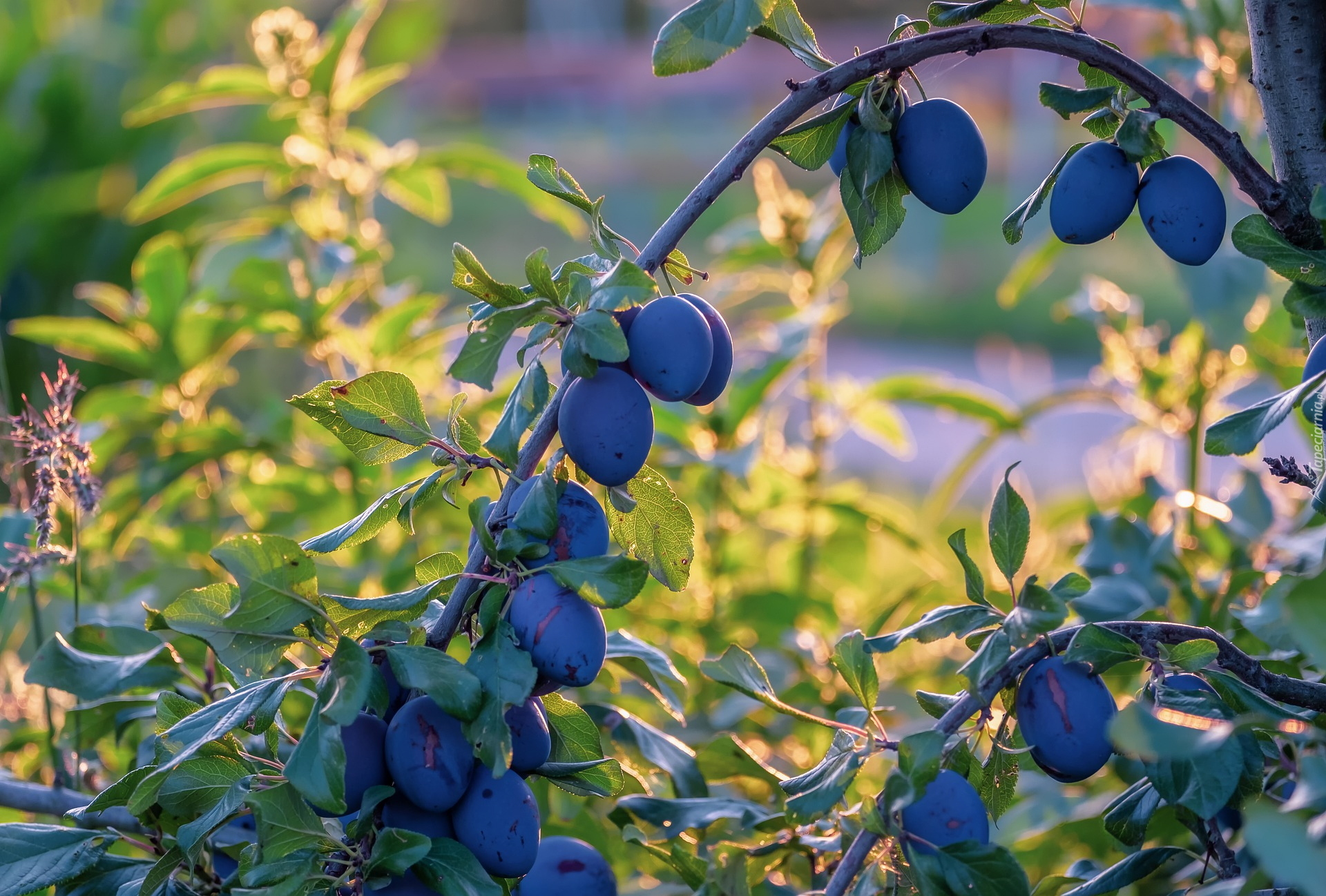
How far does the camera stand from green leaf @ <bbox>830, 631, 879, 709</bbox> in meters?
0.60

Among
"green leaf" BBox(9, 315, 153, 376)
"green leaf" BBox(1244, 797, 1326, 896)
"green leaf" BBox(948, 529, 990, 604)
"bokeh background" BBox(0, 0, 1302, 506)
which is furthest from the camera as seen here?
"bokeh background" BBox(0, 0, 1302, 506)

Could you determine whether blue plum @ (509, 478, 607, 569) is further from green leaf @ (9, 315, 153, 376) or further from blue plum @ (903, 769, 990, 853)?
green leaf @ (9, 315, 153, 376)

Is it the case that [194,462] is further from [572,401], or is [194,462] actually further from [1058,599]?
[1058,599]

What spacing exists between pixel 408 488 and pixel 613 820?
0.26m

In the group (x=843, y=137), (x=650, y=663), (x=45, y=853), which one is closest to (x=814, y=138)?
(x=843, y=137)

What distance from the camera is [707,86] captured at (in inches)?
403

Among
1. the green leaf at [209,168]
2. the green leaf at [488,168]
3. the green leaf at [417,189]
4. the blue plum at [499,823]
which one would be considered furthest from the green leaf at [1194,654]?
the green leaf at [209,168]

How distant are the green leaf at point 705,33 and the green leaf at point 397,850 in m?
0.35

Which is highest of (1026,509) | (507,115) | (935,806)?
(1026,509)

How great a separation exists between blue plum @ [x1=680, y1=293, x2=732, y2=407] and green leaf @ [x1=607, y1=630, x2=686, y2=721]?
0.67 ft

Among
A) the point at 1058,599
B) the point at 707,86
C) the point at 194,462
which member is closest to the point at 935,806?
the point at 1058,599

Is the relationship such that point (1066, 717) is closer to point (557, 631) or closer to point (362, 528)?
point (557, 631)

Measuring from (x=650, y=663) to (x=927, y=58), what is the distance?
0.39 metres

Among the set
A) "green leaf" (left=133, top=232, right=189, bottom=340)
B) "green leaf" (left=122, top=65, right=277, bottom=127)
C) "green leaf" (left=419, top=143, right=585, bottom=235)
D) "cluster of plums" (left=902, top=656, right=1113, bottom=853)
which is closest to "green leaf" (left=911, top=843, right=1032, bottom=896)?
"cluster of plums" (left=902, top=656, right=1113, bottom=853)
